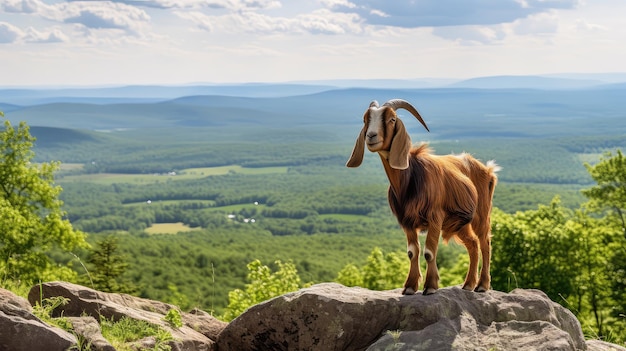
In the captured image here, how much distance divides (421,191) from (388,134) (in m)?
0.93

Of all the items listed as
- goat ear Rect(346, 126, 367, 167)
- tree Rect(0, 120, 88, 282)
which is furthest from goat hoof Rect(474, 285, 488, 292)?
tree Rect(0, 120, 88, 282)

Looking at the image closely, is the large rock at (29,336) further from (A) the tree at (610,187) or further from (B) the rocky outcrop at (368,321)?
(A) the tree at (610,187)

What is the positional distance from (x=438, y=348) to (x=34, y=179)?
31.2m

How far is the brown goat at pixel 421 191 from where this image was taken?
8.75m

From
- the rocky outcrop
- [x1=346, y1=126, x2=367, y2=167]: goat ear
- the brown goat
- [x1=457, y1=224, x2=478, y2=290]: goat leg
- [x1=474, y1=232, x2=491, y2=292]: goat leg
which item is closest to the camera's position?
the rocky outcrop

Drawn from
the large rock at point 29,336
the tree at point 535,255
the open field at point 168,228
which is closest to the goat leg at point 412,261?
the large rock at point 29,336

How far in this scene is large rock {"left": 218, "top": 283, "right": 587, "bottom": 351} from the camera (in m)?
8.59

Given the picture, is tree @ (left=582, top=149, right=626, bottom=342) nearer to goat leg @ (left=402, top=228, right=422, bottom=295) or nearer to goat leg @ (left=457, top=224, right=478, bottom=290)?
goat leg @ (left=457, top=224, right=478, bottom=290)

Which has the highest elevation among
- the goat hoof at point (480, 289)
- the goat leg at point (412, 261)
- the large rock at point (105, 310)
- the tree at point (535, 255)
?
the goat leg at point (412, 261)

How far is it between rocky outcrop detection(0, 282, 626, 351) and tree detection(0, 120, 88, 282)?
23.7 metres

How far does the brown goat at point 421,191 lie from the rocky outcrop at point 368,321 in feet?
1.69

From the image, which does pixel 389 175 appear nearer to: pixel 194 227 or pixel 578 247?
pixel 578 247

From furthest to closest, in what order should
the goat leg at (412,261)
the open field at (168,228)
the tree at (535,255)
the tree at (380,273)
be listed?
the open field at (168,228), the tree at (380,273), the tree at (535,255), the goat leg at (412,261)

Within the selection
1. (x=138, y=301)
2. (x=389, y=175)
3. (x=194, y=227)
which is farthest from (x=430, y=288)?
(x=194, y=227)
